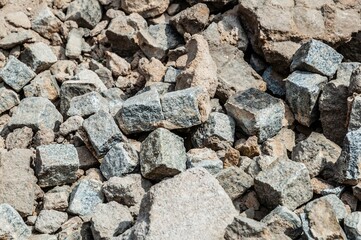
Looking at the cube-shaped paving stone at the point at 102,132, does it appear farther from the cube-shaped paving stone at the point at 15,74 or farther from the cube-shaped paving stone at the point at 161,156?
the cube-shaped paving stone at the point at 15,74

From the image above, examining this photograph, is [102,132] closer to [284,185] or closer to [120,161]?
[120,161]

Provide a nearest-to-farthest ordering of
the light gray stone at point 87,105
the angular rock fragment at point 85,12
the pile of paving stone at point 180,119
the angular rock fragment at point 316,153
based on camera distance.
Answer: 1. the pile of paving stone at point 180,119
2. the angular rock fragment at point 316,153
3. the light gray stone at point 87,105
4. the angular rock fragment at point 85,12

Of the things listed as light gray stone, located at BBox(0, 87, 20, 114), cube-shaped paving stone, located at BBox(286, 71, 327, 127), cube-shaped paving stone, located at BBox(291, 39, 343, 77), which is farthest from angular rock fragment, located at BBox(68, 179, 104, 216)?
cube-shaped paving stone, located at BBox(291, 39, 343, 77)

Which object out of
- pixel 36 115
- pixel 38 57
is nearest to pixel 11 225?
pixel 36 115

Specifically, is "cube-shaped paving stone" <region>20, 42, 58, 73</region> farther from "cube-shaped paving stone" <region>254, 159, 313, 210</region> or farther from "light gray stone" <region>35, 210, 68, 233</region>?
"cube-shaped paving stone" <region>254, 159, 313, 210</region>

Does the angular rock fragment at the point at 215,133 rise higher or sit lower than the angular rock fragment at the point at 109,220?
higher

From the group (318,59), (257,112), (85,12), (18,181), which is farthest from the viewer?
(85,12)

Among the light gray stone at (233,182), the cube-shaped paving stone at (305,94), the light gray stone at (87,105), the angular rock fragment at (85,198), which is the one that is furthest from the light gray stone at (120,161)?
the cube-shaped paving stone at (305,94)
